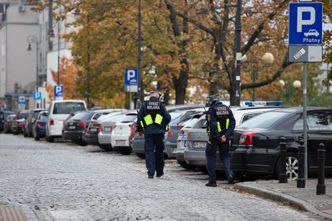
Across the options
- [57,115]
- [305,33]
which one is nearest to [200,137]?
[305,33]

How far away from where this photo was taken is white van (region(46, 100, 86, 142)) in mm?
42844

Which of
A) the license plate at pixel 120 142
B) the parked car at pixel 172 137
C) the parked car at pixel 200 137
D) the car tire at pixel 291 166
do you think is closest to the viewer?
the car tire at pixel 291 166

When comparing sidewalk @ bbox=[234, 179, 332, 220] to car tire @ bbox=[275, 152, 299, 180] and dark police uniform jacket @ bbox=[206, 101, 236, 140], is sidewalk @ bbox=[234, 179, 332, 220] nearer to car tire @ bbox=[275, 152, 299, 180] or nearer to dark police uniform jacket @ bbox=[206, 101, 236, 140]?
car tire @ bbox=[275, 152, 299, 180]

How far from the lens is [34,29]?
131m

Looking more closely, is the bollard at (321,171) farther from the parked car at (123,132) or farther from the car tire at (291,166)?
the parked car at (123,132)

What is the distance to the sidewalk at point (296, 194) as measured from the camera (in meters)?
13.7

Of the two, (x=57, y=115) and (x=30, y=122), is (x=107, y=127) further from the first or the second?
(x=30, y=122)

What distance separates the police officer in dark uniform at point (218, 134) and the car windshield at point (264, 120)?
27.8 inches

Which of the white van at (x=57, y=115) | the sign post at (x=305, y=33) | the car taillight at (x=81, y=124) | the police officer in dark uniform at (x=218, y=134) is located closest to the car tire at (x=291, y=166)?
the police officer in dark uniform at (x=218, y=134)

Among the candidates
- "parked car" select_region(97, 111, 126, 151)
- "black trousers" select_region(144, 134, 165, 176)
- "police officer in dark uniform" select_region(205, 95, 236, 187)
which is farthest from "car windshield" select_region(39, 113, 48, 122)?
"police officer in dark uniform" select_region(205, 95, 236, 187)

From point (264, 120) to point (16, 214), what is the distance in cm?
747

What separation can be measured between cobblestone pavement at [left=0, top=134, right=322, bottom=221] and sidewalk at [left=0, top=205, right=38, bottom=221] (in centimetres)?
16

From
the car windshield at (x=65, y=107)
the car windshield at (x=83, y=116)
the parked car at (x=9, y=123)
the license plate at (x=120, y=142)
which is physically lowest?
the parked car at (x=9, y=123)

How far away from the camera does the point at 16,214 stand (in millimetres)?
12586
